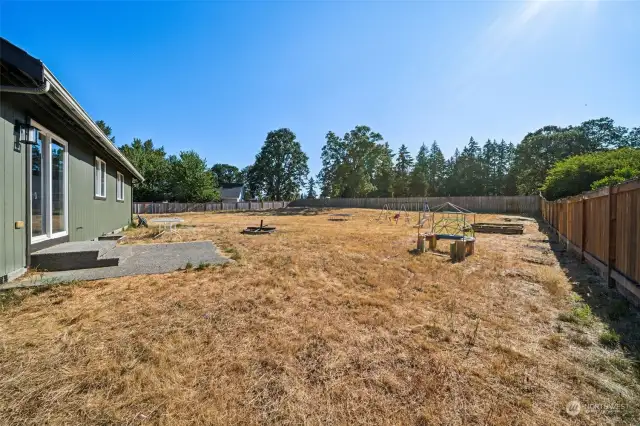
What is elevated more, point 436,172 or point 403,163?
point 403,163

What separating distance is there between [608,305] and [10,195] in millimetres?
8059

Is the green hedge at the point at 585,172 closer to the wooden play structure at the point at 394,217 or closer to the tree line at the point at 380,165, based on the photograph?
the tree line at the point at 380,165

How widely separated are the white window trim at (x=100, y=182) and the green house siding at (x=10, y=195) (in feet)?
11.0

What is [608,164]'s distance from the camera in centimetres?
1519

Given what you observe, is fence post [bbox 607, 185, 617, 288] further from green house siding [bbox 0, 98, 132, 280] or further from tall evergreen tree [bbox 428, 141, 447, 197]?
tall evergreen tree [bbox 428, 141, 447, 197]

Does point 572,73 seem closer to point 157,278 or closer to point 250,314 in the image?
point 250,314

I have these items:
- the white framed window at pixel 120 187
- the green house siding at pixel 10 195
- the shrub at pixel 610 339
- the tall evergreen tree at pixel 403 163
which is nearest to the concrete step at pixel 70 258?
the green house siding at pixel 10 195

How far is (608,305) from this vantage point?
3381mm

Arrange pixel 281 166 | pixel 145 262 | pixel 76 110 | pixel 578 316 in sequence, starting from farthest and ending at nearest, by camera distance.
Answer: pixel 281 166 < pixel 145 262 < pixel 76 110 < pixel 578 316

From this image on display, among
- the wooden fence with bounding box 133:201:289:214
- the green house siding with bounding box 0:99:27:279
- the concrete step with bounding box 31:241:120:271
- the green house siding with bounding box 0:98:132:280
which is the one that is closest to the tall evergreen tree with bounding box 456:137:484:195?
the wooden fence with bounding box 133:201:289:214

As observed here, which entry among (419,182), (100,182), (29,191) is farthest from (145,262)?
(419,182)

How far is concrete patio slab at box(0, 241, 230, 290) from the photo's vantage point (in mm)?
3723

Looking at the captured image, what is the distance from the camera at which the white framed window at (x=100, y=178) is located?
697 centimetres

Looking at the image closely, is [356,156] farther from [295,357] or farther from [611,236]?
[295,357]
